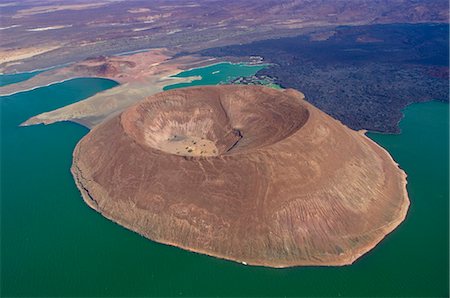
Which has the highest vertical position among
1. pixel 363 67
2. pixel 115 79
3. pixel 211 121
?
pixel 211 121

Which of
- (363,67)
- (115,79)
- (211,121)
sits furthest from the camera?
(363,67)

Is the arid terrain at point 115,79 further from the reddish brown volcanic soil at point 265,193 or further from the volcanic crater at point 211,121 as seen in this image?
the reddish brown volcanic soil at point 265,193

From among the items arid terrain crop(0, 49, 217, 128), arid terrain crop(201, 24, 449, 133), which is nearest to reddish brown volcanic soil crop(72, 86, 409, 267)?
arid terrain crop(201, 24, 449, 133)

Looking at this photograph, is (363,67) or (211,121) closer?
(211,121)

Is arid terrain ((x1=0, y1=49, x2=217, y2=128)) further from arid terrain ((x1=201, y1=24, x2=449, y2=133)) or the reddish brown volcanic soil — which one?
the reddish brown volcanic soil

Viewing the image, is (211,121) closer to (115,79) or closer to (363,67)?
(115,79)

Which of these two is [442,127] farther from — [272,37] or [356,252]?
[272,37]

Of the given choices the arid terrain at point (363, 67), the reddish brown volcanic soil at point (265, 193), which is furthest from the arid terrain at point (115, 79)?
the reddish brown volcanic soil at point (265, 193)

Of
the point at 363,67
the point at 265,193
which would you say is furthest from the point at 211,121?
the point at 363,67
